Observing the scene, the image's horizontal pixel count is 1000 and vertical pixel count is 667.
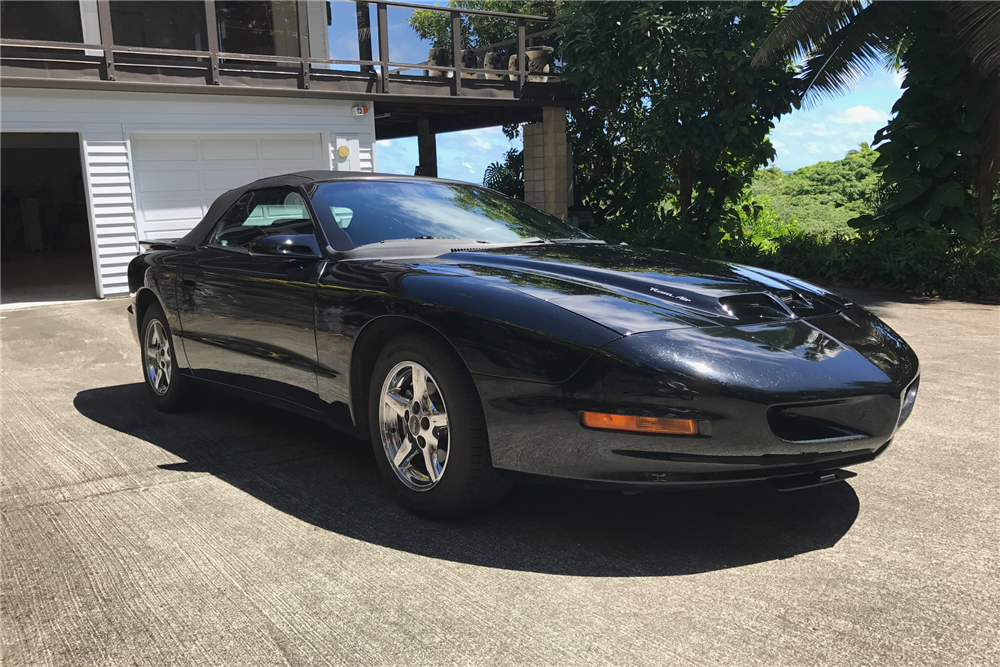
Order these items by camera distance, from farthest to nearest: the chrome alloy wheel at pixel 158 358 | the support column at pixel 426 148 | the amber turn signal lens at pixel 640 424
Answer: the support column at pixel 426 148 → the chrome alloy wheel at pixel 158 358 → the amber turn signal lens at pixel 640 424

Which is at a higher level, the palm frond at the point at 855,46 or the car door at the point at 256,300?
the palm frond at the point at 855,46

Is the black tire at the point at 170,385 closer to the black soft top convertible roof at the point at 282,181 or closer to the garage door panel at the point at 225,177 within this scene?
the black soft top convertible roof at the point at 282,181

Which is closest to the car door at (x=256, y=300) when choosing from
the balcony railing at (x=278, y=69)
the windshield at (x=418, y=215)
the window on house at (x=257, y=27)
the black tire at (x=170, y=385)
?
the windshield at (x=418, y=215)

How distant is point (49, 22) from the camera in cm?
1244

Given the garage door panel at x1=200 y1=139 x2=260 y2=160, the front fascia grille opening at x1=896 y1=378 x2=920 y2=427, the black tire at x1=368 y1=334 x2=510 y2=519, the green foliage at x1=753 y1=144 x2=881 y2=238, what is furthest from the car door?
the green foliage at x1=753 y1=144 x2=881 y2=238

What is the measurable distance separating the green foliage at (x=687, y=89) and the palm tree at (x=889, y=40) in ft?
2.90

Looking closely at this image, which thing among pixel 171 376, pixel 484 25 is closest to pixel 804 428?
pixel 171 376

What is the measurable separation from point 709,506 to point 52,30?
519 inches

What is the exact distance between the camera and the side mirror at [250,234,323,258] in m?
3.76

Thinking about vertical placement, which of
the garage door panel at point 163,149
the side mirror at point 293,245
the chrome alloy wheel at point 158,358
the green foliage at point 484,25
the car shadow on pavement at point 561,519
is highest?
the green foliage at point 484,25

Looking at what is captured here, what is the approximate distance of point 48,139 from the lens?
57.4ft

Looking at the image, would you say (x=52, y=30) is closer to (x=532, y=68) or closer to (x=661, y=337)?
(x=532, y=68)

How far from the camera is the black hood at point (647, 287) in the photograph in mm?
2895

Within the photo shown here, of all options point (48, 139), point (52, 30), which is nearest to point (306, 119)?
point (52, 30)
